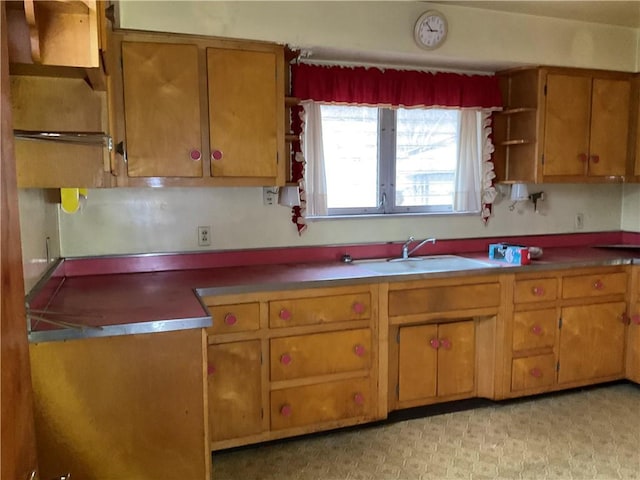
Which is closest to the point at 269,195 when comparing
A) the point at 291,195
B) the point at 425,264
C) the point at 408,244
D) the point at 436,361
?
→ the point at 291,195

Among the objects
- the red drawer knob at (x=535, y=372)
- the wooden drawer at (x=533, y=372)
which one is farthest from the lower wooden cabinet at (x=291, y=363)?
the red drawer knob at (x=535, y=372)

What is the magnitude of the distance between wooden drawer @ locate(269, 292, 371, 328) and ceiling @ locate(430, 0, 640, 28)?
5.52ft

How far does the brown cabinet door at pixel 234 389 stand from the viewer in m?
2.52

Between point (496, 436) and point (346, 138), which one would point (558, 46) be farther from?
point (496, 436)

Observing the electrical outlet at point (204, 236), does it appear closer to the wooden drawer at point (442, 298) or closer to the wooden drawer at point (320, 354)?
the wooden drawer at point (320, 354)

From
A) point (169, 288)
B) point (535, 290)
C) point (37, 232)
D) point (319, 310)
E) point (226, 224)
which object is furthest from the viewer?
point (535, 290)

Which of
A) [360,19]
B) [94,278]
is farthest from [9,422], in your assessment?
[360,19]

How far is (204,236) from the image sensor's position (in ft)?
9.73

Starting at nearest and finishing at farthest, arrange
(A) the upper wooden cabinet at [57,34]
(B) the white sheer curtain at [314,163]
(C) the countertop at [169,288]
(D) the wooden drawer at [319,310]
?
(A) the upper wooden cabinet at [57,34]
(C) the countertop at [169,288]
(D) the wooden drawer at [319,310]
(B) the white sheer curtain at [314,163]

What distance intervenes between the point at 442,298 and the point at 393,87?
4.15ft

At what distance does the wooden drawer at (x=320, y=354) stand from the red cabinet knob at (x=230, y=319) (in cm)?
22

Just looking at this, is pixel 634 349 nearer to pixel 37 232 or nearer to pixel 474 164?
pixel 474 164

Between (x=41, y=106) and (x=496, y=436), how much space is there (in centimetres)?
257

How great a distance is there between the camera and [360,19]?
2.79 meters
